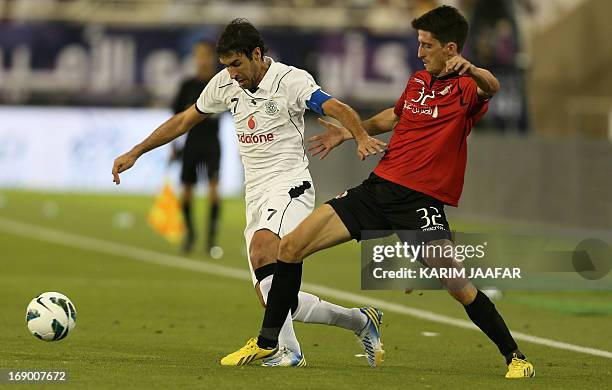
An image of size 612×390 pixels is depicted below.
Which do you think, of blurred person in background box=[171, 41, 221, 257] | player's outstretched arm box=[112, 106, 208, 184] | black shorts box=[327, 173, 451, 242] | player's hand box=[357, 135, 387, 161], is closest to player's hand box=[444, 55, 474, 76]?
player's hand box=[357, 135, 387, 161]

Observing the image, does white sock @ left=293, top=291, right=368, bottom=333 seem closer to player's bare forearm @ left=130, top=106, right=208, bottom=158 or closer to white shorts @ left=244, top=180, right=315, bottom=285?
white shorts @ left=244, top=180, right=315, bottom=285

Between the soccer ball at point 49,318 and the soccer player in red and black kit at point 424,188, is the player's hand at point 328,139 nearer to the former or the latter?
the soccer player in red and black kit at point 424,188

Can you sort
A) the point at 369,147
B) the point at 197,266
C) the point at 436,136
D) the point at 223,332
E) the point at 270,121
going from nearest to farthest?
the point at 369,147 → the point at 436,136 → the point at 270,121 → the point at 223,332 → the point at 197,266

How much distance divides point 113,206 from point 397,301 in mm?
14979

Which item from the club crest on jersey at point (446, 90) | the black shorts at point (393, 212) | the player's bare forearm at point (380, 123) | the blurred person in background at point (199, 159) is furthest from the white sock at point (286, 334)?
the blurred person in background at point (199, 159)

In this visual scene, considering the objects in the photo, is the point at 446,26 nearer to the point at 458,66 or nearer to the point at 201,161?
the point at 458,66

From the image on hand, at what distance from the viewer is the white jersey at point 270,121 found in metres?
8.98

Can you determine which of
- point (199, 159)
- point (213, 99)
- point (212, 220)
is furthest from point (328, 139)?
point (212, 220)

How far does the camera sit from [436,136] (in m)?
8.50

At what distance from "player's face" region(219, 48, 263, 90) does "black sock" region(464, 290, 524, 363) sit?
1813 millimetres

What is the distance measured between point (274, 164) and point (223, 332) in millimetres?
2097

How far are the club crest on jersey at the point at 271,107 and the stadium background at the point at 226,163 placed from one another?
1.50m

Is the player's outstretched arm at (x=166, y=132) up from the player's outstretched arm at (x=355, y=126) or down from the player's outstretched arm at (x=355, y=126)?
down

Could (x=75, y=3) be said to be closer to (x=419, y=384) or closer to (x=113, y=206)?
(x=113, y=206)
